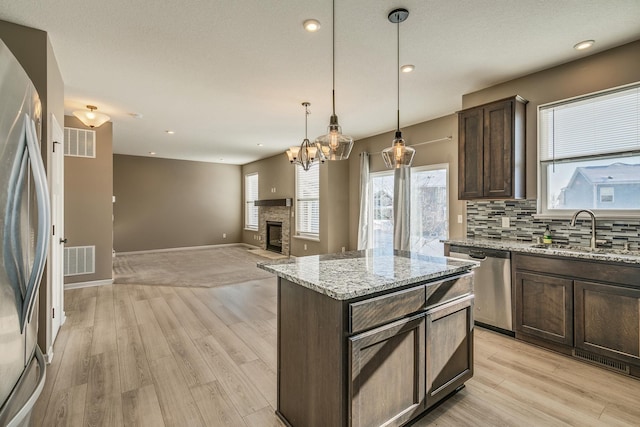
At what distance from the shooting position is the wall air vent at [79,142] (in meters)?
4.67

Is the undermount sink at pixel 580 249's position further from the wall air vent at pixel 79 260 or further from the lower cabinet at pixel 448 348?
the wall air vent at pixel 79 260

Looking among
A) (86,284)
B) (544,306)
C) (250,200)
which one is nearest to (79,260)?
(86,284)

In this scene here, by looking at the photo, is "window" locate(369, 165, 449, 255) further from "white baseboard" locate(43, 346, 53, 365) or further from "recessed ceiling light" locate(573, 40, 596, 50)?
"white baseboard" locate(43, 346, 53, 365)

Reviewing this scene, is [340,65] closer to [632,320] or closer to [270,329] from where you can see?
[270,329]

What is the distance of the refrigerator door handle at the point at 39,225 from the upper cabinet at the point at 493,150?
3.67m

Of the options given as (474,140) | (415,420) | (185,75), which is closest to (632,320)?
(415,420)

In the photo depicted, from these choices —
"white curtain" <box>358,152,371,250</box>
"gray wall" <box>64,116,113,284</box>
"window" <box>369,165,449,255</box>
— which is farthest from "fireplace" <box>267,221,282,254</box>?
"gray wall" <box>64,116,113,284</box>

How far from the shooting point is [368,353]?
1557 millimetres

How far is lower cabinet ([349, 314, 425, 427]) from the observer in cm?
151

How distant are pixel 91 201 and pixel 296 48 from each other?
4.16m

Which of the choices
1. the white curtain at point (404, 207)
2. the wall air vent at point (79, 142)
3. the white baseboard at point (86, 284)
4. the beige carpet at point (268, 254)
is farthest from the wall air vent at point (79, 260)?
the white curtain at point (404, 207)

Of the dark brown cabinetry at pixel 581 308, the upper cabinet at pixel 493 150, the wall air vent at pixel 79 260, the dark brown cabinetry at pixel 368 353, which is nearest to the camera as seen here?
the dark brown cabinetry at pixel 368 353

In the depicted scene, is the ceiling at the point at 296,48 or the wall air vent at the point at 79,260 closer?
the ceiling at the point at 296,48

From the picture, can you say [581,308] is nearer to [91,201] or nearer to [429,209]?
[429,209]
